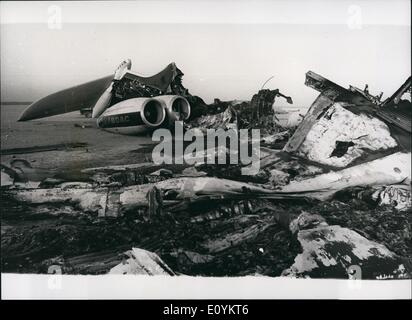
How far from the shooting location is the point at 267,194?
2.55 metres

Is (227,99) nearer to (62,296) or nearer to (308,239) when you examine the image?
(308,239)

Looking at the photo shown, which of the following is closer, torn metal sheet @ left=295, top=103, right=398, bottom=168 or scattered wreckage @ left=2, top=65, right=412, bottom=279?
scattered wreckage @ left=2, top=65, right=412, bottom=279

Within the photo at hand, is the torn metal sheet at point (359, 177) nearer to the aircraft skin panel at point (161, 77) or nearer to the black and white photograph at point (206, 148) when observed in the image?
the black and white photograph at point (206, 148)

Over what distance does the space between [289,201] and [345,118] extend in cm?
64

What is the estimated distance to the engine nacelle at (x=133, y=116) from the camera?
8.36 ft

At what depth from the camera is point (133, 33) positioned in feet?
8.17

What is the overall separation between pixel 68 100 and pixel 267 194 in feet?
4.40

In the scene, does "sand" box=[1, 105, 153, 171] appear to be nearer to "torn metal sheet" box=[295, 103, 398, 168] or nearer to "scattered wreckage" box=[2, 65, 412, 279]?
"scattered wreckage" box=[2, 65, 412, 279]

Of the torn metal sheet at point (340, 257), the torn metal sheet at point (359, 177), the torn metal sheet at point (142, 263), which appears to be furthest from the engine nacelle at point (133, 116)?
the torn metal sheet at point (340, 257)

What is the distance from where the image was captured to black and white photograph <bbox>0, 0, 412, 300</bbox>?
2438 mm

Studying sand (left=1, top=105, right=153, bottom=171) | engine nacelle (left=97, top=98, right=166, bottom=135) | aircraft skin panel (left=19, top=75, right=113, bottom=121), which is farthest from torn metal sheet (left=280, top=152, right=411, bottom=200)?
aircraft skin panel (left=19, top=75, right=113, bottom=121)

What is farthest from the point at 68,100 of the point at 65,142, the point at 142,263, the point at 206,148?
the point at 142,263

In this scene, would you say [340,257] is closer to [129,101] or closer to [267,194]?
[267,194]
